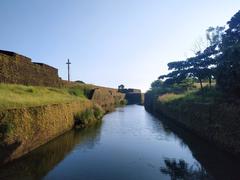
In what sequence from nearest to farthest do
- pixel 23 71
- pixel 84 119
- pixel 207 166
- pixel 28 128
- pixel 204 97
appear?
pixel 207 166, pixel 28 128, pixel 204 97, pixel 23 71, pixel 84 119

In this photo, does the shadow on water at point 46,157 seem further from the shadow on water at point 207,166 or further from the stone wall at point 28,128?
the shadow on water at point 207,166

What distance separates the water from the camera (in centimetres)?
1059

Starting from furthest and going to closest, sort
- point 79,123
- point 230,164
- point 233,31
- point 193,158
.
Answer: point 79,123, point 233,31, point 193,158, point 230,164

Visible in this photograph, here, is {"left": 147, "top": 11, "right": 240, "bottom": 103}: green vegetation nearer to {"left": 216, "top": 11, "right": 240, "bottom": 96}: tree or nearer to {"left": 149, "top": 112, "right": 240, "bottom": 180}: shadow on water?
{"left": 216, "top": 11, "right": 240, "bottom": 96}: tree

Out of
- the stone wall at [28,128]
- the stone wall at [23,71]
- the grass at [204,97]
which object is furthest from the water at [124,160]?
the stone wall at [23,71]

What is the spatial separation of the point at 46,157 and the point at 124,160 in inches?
169

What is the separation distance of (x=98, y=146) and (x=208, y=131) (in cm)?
760

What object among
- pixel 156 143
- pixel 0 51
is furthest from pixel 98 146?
pixel 0 51

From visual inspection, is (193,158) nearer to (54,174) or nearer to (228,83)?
(228,83)

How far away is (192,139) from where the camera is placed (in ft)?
58.3

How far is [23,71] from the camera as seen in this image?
23750 millimetres

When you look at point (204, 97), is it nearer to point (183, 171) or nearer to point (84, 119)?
point (84, 119)

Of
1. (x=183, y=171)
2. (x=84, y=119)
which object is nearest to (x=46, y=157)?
(x=183, y=171)

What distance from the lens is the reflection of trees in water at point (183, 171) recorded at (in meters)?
10.4
